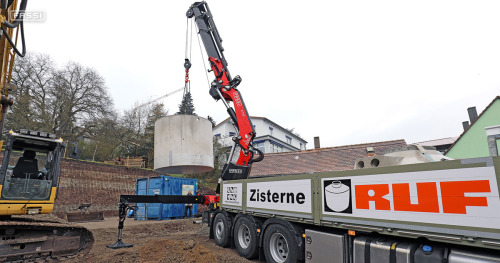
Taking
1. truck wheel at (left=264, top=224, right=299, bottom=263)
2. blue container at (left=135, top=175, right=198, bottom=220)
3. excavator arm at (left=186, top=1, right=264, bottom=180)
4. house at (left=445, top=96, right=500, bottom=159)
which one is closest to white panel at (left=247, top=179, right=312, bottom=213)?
truck wheel at (left=264, top=224, right=299, bottom=263)

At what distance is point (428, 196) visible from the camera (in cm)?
362

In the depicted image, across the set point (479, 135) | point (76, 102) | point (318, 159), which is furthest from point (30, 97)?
point (479, 135)

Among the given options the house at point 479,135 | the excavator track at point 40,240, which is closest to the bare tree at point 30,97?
the excavator track at point 40,240

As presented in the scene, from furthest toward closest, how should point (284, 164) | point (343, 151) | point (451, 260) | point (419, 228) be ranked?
point (284, 164), point (343, 151), point (419, 228), point (451, 260)

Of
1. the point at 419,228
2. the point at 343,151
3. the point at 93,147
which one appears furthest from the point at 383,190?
the point at 93,147

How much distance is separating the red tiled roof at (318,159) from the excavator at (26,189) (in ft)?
59.8

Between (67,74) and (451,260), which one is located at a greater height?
(67,74)

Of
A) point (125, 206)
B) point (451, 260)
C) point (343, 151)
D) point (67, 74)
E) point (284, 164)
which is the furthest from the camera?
point (67, 74)

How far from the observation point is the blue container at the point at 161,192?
55.9 ft

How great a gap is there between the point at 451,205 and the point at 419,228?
0.53 meters

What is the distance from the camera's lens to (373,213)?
4215 millimetres

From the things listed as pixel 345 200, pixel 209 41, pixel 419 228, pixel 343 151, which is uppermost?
pixel 209 41

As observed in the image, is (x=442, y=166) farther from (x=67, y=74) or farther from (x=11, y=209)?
(x=67, y=74)

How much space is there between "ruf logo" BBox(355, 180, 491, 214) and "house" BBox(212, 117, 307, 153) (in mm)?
33882
